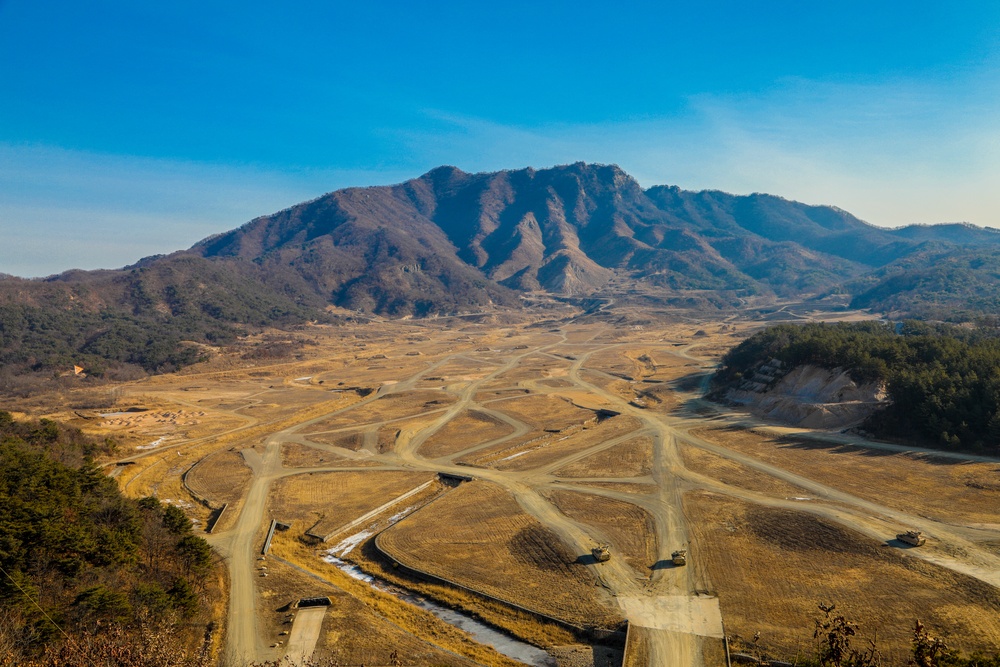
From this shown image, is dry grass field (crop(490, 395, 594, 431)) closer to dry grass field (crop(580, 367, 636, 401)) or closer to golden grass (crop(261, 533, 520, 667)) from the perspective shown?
dry grass field (crop(580, 367, 636, 401))

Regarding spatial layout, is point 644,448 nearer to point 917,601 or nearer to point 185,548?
point 917,601

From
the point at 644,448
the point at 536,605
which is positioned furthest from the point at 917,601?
the point at 644,448

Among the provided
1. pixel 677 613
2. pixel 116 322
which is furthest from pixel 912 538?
pixel 116 322

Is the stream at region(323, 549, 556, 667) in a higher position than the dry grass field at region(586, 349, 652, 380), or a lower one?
lower

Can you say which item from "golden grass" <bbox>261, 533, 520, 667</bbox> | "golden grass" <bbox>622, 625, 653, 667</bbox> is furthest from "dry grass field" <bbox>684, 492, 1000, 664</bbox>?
"golden grass" <bbox>261, 533, 520, 667</bbox>

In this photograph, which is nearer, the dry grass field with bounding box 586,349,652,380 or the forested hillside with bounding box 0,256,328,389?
the dry grass field with bounding box 586,349,652,380

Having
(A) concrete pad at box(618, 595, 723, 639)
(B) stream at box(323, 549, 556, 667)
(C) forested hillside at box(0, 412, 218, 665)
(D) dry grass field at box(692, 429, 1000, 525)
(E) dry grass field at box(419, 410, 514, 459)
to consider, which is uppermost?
(C) forested hillside at box(0, 412, 218, 665)
